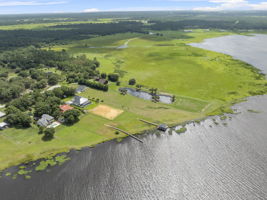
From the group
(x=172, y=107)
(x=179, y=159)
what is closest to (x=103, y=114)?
(x=172, y=107)

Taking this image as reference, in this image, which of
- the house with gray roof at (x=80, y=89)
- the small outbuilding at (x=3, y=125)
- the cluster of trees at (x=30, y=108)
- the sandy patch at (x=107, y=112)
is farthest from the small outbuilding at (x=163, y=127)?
the small outbuilding at (x=3, y=125)

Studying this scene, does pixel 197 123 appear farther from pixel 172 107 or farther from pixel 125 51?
pixel 125 51

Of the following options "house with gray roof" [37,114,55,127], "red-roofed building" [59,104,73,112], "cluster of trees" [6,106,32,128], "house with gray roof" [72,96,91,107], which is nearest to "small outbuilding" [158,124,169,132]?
"house with gray roof" [72,96,91,107]

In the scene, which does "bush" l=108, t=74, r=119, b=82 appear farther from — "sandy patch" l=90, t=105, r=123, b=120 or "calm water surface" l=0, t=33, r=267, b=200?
"calm water surface" l=0, t=33, r=267, b=200

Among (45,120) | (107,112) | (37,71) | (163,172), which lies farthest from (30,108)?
(163,172)

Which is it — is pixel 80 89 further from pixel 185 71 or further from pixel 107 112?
pixel 185 71

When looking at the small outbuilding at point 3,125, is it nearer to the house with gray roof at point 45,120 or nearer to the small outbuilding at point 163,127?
the house with gray roof at point 45,120
